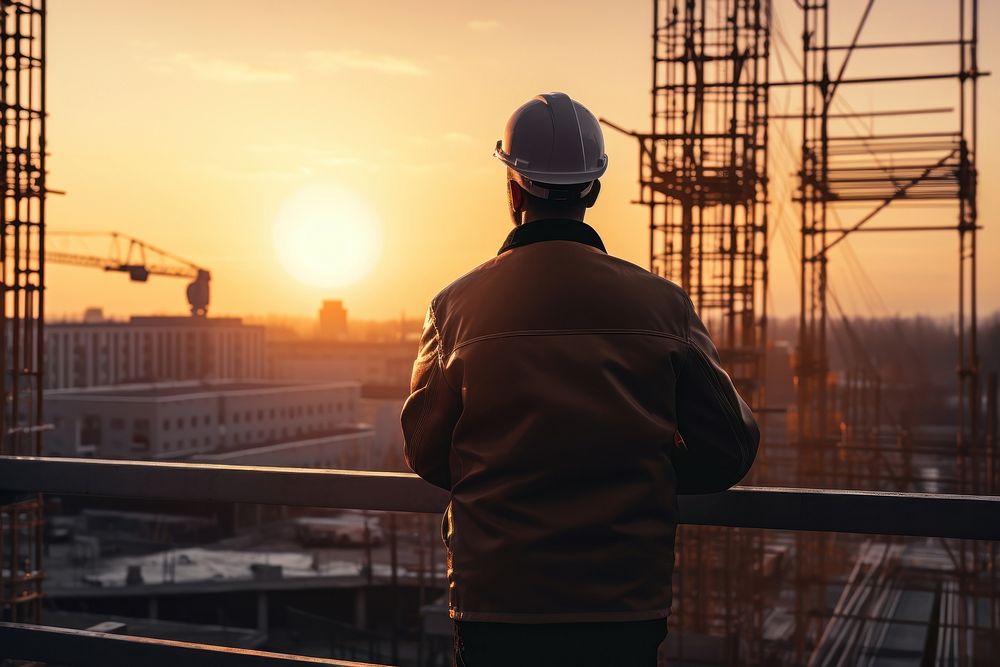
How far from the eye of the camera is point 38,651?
8.46 feet

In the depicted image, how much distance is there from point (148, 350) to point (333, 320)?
120 feet

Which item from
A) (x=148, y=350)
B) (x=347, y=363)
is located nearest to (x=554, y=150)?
(x=148, y=350)

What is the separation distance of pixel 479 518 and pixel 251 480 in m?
0.85

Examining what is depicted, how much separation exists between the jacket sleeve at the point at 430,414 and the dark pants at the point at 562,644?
0.31 metres

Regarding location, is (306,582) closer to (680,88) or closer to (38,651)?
(680,88)

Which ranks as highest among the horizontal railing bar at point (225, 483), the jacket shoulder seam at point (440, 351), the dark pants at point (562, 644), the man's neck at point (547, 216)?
the man's neck at point (547, 216)

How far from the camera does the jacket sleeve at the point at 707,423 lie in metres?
1.93

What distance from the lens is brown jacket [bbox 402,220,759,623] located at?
1798 millimetres

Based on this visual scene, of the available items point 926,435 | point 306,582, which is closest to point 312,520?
point 306,582

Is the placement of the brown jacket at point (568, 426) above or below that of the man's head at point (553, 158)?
below

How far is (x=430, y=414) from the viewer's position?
1.97 meters

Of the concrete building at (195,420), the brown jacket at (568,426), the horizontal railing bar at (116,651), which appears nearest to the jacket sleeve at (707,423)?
the brown jacket at (568,426)

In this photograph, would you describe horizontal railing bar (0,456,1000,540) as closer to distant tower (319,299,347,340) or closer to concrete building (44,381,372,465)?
concrete building (44,381,372,465)

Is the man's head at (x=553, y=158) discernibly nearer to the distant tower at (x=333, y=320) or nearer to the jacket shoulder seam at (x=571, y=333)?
the jacket shoulder seam at (x=571, y=333)
